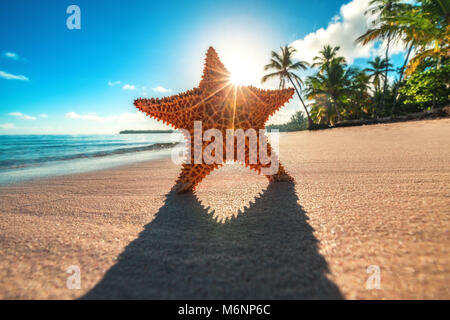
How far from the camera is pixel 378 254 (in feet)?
3.31

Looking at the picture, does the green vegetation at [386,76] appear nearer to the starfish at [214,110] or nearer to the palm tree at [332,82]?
the palm tree at [332,82]

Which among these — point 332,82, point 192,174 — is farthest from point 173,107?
point 332,82

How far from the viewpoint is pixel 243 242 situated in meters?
1.22

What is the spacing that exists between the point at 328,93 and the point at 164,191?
32.1m

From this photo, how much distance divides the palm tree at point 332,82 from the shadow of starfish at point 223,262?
3165 cm

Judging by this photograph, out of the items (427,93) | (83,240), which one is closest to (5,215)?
(83,240)

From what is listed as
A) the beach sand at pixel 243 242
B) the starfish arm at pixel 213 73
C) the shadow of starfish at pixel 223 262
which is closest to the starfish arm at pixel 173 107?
the starfish arm at pixel 213 73

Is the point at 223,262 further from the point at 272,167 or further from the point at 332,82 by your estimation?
the point at 332,82

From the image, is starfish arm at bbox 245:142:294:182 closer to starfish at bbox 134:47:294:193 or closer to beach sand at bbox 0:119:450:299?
starfish at bbox 134:47:294:193

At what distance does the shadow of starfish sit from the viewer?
34.4 inches

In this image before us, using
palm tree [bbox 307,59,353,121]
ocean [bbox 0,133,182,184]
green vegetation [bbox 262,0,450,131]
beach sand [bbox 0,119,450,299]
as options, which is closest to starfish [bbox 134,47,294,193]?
beach sand [bbox 0,119,450,299]

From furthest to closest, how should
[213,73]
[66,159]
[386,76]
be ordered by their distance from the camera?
[386,76], [66,159], [213,73]

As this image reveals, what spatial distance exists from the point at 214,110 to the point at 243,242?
1414 millimetres
